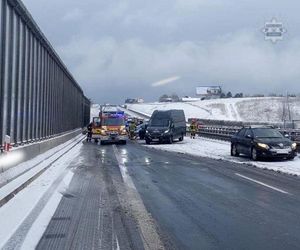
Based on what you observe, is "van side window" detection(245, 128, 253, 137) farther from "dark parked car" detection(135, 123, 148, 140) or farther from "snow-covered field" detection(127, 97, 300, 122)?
"snow-covered field" detection(127, 97, 300, 122)

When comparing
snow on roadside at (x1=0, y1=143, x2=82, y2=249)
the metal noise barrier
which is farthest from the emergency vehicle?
snow on roadside at (x1=0, y1=143, x2=82, y2=249)

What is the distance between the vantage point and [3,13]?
15758mm

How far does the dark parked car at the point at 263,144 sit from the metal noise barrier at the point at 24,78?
9.28 m

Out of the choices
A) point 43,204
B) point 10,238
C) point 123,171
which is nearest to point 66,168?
point 123,171

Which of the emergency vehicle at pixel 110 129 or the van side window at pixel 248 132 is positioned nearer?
the van side window at pixel 248 132

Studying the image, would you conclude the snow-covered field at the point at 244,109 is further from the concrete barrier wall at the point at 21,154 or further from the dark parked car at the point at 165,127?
the concrete barrier wall at the point at 21,154

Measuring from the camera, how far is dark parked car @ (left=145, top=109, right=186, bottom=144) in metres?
39.7

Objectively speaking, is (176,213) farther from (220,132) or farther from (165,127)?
(220,132)

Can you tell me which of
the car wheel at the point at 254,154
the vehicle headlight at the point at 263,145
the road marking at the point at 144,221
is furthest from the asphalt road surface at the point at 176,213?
the car wheel at the point at 254,154

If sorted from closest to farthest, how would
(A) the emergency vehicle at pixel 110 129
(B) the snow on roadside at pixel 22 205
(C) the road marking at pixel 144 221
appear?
(C) the road marking at pixel 144 221, (B) the snow on roadside at pixel 22 205, (A) the emergency vehicle at pixel 110 129

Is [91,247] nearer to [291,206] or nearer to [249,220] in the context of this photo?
[249,220]

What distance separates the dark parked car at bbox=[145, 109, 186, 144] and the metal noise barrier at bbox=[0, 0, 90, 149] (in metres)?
11.1

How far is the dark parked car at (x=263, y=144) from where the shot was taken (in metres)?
22.0

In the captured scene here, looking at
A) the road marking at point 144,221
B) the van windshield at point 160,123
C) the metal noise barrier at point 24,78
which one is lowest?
the road marking at point 144,221
